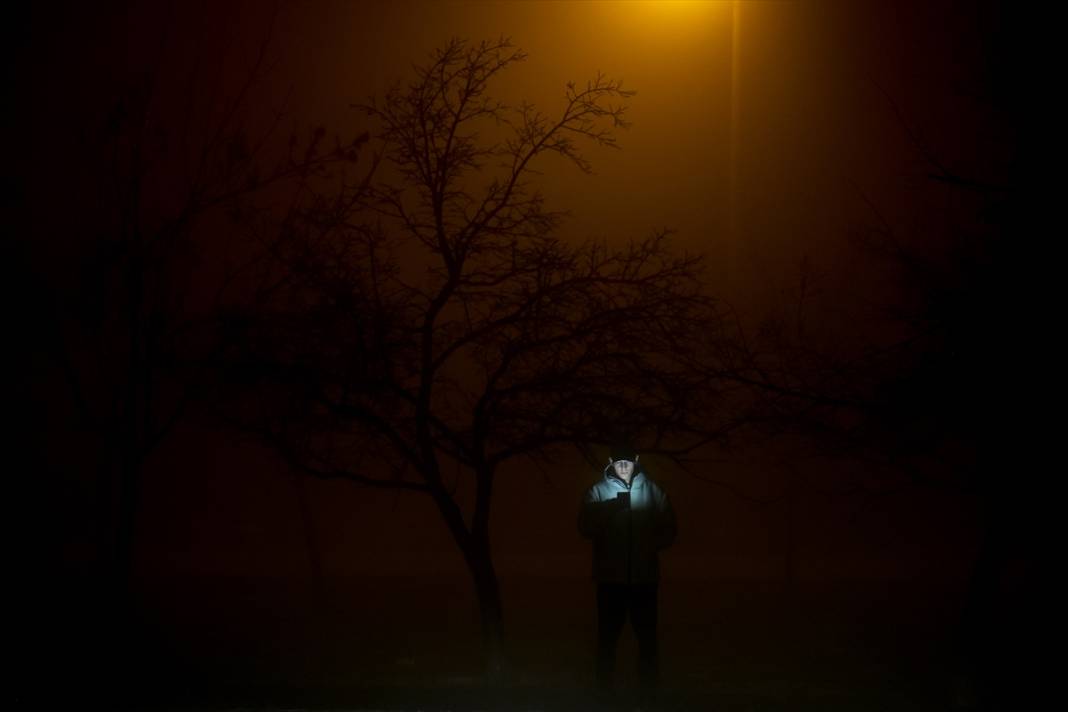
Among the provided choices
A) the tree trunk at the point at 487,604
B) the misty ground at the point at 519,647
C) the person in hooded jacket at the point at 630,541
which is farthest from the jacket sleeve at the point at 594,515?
the tree trunk at the point at 487,604

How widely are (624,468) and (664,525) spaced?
484 mm

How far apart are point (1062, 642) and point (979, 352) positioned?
3.32m

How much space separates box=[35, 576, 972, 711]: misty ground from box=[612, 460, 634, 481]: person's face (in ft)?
5.26

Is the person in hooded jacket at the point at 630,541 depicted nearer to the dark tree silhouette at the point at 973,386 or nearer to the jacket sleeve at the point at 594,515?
the jacket sleeve at the point at 594,515

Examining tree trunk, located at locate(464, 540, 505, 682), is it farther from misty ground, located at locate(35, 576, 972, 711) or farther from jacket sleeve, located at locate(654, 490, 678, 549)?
jacket sleeve, located at locate(654, 490, 678, 549)

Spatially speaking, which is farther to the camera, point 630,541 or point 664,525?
point 664,525

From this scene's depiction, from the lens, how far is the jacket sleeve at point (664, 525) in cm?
760

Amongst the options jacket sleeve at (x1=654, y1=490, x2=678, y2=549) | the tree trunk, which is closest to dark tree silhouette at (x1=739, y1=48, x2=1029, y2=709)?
jacket sleeve at (x1=654, y1=490, x2=678, y2=549)

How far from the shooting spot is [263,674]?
354 inches

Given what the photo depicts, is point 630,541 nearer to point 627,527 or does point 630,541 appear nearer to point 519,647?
point 627,527

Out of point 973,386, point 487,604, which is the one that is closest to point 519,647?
point 487,604

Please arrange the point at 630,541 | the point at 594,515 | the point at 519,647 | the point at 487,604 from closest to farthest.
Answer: the point at 630,541
the point at 594,515
the point at 487,604
the point at 519,647

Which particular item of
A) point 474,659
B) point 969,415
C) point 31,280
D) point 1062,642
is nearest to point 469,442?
point 474,659

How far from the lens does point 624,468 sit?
7617 mm
